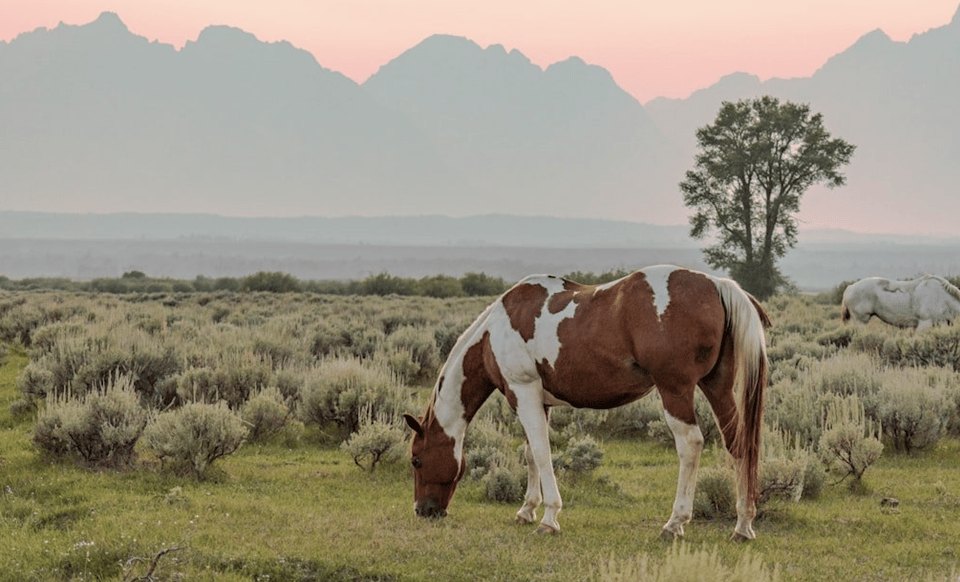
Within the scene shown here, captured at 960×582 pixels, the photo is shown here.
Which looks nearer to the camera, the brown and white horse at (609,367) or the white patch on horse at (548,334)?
the brown and white horse at (609,367)

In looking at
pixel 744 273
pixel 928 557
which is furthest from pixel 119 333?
pixel 744 273

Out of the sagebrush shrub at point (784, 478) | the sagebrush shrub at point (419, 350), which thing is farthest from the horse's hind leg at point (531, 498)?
the sagebrush shrub at point (419, 350)

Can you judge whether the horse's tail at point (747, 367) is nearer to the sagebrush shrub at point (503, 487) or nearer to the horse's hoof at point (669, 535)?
the horse's hoof at point (669, 535)

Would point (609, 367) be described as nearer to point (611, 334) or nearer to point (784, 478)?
point (611, 334)

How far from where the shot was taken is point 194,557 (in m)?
7.68

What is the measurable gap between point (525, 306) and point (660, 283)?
137cm

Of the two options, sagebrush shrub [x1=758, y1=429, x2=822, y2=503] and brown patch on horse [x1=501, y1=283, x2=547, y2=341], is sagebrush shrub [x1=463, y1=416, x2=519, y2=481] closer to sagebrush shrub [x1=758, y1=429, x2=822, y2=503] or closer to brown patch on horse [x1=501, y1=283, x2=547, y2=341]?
brown patch on horse [x1=501, y1=283, x2=547, y2=341]

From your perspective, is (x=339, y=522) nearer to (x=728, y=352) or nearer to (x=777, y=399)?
(x=728, y=352)

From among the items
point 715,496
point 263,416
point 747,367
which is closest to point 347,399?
point 263,416

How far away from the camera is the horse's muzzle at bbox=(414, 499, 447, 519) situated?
28.9ft

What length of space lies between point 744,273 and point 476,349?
1631 inches

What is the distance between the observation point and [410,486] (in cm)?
1079

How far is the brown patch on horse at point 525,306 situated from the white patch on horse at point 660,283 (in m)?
1.07

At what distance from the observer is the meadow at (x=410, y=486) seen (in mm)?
7531
